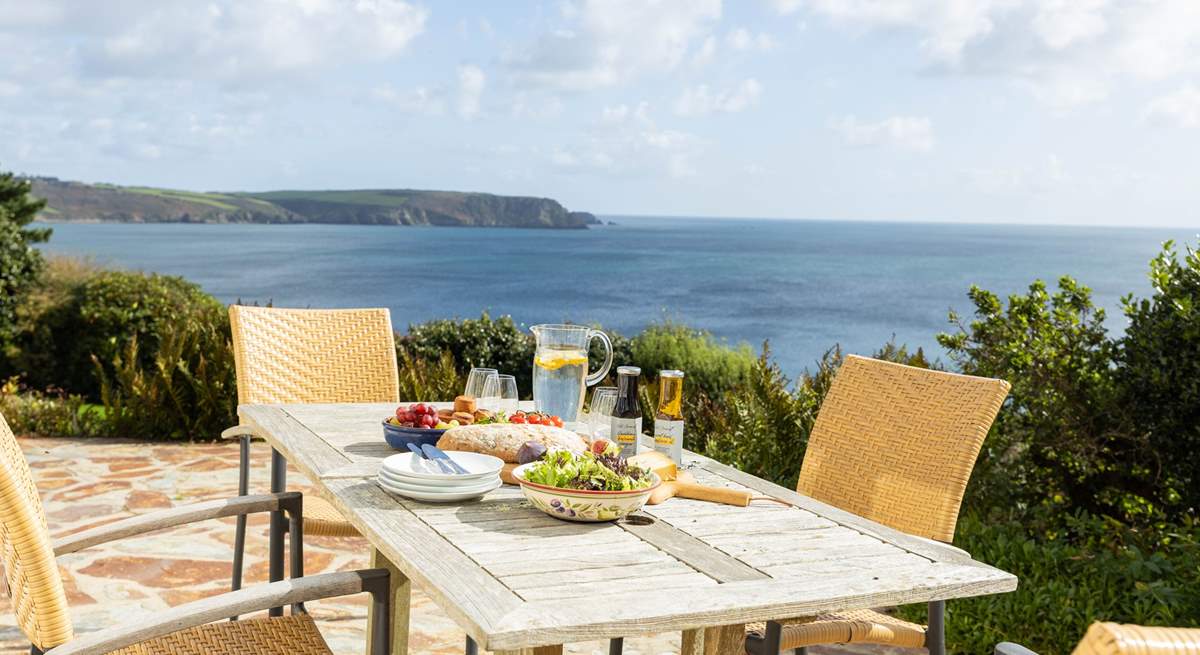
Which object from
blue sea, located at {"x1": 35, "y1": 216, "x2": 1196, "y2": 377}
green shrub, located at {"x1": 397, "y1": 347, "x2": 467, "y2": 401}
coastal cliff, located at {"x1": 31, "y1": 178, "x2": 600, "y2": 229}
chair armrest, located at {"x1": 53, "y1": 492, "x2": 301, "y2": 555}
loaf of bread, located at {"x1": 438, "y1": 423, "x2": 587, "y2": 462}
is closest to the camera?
chair armrest, located at {"x1": 53, "y1": 492, "x2": 301, "y2": 555}

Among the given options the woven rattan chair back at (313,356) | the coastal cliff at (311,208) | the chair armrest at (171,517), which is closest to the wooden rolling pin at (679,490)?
the chair armrest at (171,517)

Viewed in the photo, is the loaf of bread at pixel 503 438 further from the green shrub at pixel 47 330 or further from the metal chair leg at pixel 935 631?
the green shrub at pixel 47 330

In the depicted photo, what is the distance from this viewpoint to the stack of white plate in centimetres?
171

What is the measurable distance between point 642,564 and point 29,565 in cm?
89

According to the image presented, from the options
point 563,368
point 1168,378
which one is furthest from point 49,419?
point 1168,378

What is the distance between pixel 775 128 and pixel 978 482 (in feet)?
187

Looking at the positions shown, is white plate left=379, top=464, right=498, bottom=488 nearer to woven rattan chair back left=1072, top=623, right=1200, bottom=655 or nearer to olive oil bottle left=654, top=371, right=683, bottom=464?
olive oil bottle left=654, top=371, right=683, bottom=464

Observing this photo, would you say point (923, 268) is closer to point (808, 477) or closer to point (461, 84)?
point (461, 84)

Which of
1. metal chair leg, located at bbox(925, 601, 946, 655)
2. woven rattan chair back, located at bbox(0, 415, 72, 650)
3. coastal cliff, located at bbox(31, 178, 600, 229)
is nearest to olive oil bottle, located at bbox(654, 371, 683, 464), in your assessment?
metal chair leg, located at bbox(925, 601, 946, 655)

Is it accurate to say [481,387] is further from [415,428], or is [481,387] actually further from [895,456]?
[895,456]

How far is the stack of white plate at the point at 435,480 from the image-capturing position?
5.61 ft

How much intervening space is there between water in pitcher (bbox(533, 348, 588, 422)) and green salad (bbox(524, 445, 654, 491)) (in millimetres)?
515

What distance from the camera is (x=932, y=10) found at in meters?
50.1

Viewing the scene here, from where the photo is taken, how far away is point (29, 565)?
4.80 ft
